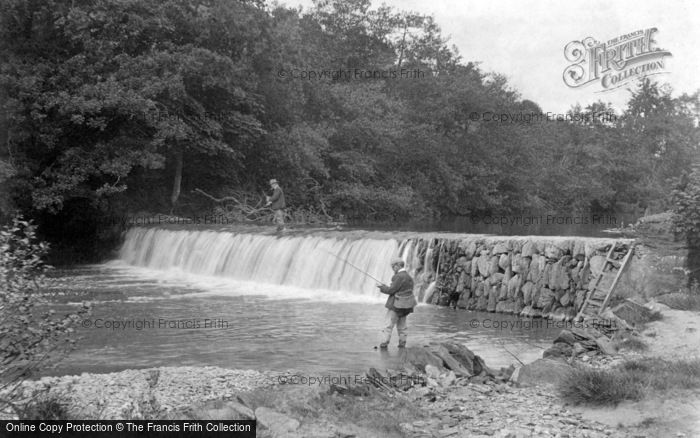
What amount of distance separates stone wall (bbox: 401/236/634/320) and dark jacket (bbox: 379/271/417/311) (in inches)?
185

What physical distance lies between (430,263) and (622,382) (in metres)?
10.2

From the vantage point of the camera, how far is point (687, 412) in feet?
22.5

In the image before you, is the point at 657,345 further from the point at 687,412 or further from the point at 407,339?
the point at 407,339

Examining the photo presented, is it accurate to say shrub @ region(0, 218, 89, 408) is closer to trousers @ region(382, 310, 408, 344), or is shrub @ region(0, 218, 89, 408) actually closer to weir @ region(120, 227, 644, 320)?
trousers @ region(382, 310, 408, 344)

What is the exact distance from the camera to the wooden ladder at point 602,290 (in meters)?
13.9

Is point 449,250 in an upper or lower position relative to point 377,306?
upper

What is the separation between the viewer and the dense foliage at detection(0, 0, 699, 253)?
24375mm

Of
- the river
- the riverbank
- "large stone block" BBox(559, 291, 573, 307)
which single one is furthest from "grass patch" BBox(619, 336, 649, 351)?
"large stone block" BBox(559, 291, 573, 307)


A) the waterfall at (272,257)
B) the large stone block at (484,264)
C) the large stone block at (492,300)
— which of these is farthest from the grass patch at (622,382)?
the waterfall at (272,257)

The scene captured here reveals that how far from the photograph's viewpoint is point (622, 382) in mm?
7520

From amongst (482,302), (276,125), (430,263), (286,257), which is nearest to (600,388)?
(482,302)

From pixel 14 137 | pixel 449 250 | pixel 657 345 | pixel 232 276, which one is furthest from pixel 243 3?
pixel 657 345

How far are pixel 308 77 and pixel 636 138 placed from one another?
30.3m

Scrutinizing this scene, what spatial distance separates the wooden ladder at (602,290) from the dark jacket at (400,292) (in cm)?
437
